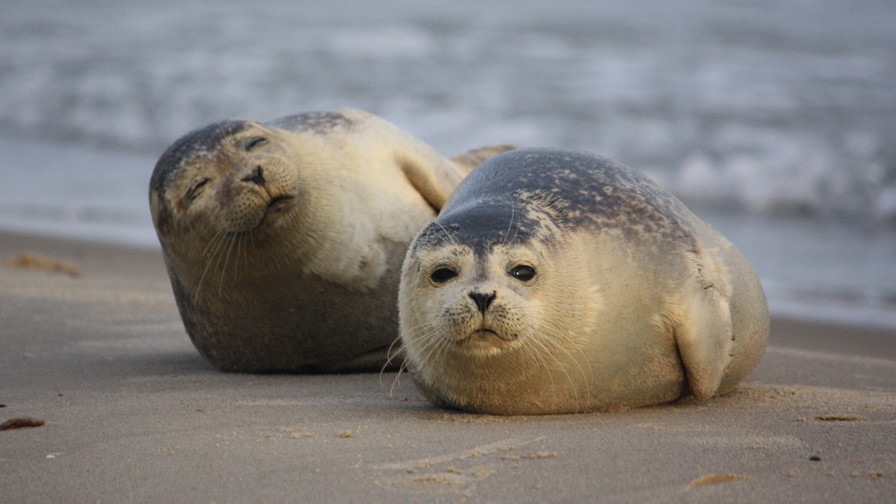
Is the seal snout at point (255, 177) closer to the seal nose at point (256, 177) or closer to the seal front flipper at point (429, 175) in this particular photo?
the seal nose at point (256, 177)

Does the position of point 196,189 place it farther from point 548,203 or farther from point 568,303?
point 568,303

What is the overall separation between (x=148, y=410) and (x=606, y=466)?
65.1 inches

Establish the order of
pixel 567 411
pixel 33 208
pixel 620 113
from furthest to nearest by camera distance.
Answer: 1. pixel 620 113
2. pixel 33 208
3. pixel 567 411

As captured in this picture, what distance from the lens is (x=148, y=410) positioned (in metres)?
3.99

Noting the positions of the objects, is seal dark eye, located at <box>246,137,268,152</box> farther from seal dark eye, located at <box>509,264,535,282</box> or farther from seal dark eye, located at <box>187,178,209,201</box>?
seal dark eye, located at <box>509,264,535,282</box>

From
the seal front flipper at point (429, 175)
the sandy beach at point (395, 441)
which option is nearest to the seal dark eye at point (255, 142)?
the seal front flipper at point (429, 175)

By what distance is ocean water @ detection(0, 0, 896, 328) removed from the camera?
997cm

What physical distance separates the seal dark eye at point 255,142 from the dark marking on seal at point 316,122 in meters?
0.48

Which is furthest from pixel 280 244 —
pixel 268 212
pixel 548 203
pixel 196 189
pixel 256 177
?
pixel 548 203

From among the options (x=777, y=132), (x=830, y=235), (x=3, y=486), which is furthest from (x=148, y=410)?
(x=777, y=132)

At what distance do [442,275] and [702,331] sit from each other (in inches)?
34.5

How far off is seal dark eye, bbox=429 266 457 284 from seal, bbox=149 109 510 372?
4.51 ft

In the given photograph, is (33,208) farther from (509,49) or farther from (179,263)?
(509,49)

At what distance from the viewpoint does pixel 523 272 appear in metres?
3.65
